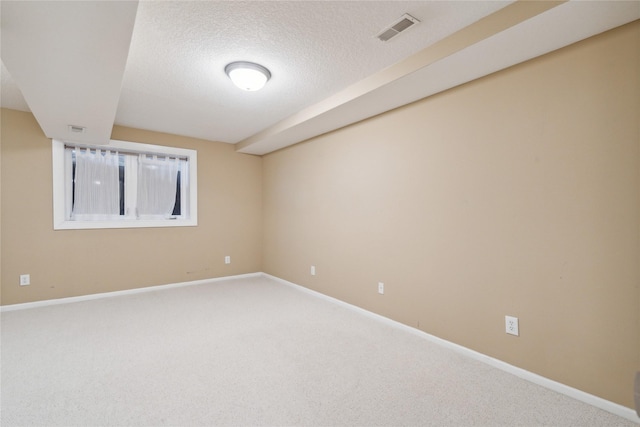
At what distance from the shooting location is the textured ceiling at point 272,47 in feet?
4.95

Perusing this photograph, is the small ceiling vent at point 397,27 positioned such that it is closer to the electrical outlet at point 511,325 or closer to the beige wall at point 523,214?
the beige wall at point 523,214

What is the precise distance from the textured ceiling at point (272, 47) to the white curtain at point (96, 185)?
0.94 m

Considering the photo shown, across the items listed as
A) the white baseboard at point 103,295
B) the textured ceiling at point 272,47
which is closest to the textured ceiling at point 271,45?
Answer: the textured ceiling at point 272,47

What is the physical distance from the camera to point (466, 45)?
1.85m

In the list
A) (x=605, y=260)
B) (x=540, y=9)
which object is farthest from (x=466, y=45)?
(x=605, y=260)

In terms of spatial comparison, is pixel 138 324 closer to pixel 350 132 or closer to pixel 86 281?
pixel 86 281

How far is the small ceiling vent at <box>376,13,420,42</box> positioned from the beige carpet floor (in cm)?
233

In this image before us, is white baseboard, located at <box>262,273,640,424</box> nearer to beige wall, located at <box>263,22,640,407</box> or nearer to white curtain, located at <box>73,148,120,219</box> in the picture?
beige wall, located at <box>263,22,640,407</box>

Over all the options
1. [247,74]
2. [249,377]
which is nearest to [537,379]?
[249,377]

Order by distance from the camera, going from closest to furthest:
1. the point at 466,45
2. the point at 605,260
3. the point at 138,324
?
the point at 605,260
the point at 466,45
the point at 138,324

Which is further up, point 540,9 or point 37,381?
point 540,9

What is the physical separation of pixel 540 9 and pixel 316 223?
3.06 meters

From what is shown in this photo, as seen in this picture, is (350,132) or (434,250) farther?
(350,132)

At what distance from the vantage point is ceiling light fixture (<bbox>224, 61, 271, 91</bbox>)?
2.29m
